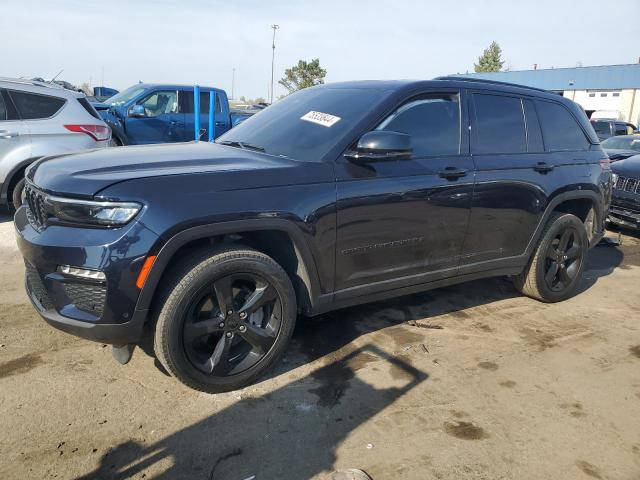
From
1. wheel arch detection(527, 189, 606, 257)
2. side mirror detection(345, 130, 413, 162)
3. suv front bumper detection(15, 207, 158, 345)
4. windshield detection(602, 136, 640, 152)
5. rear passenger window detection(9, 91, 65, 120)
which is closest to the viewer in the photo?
suv front bumper detection(15, 207, 158, 345)

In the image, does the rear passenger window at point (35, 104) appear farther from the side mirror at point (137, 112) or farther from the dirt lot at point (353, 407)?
the dirt lot at point (353, 407)

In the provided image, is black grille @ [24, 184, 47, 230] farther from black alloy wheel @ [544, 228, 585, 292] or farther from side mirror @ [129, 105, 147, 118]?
side mirror @ [129, 105, 147, 118]

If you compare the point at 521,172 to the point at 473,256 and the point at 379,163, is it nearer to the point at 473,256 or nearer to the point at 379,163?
the point at 473,256

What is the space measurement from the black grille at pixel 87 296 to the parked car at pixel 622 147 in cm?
1019

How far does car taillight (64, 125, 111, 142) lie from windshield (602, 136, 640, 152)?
10074mm

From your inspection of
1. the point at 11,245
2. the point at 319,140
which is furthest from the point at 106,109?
the point at 319,140

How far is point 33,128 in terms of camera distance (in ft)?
21.9

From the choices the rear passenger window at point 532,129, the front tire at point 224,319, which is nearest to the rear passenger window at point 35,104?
the front tire at point 224,319

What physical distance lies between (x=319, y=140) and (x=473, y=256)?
Result: 1.53 metres

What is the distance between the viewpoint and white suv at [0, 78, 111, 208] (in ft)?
21.4

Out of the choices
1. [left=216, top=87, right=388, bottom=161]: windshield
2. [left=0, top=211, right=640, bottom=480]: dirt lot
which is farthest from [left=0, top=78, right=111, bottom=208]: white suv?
[left=216, top=87, right=388, bottom=161]: windshield

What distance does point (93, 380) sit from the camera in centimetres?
310

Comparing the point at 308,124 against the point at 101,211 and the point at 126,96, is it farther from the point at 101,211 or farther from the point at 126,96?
the point at 126,96

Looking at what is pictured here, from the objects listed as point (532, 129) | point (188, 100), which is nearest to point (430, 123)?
point (532, 129)
